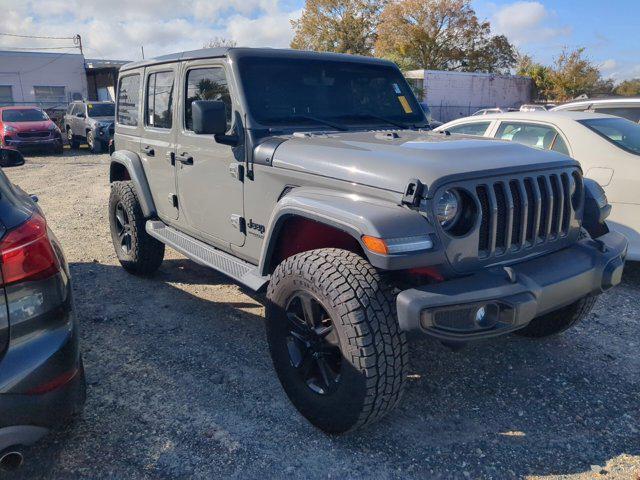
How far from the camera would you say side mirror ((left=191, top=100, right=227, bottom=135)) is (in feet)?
10.2

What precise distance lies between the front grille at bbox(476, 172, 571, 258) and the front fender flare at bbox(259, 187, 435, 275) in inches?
14.7

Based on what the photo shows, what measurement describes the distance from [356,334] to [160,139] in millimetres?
2812

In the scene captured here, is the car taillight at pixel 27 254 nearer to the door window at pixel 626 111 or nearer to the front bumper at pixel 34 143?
the door window at pixel 626 111

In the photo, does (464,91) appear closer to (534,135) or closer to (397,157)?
(534,135)

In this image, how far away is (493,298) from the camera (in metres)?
2.30

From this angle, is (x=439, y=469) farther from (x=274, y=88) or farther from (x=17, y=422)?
(x=274, y=88)

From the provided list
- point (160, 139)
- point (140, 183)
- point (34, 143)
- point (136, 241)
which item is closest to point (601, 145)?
point (160, 139)

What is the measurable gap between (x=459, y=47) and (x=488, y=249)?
150 ft

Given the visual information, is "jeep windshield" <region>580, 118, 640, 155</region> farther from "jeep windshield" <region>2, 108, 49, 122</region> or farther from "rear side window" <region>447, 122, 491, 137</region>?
"jeep windshield" <region>2, 108, 49, 122</region>

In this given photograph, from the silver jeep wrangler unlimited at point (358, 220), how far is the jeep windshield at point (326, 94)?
1 centimetres

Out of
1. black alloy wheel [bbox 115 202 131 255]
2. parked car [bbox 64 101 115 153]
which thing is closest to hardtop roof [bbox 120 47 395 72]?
black alloy wheel [bbox 115 202 131 255]

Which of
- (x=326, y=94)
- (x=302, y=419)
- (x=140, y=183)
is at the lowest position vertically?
(x=302, y=419)

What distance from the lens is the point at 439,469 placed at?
2.52 m

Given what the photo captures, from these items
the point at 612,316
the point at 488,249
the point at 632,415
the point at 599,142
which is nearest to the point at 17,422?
the point at 488,249
